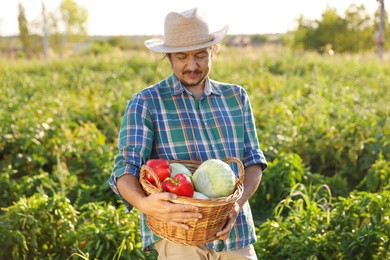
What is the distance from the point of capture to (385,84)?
9.20 meters

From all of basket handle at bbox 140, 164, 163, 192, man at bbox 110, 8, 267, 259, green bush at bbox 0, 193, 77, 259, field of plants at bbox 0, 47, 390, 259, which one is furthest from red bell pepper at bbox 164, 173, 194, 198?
green bush at bbox 0, 193, 77, 259

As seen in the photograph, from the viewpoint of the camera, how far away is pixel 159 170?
2.32 meters

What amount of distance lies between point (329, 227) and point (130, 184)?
1900mm

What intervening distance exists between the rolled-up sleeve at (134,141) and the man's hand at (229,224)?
40cm

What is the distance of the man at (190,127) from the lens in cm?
252

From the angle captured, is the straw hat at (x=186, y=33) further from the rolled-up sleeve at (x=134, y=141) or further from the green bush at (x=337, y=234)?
the green bush at (x=337, y=234)

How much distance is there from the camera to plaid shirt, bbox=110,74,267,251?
8.30ft

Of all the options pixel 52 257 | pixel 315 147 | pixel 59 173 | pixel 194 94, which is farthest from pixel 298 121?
pixel 194 94

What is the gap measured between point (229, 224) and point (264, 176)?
267cm

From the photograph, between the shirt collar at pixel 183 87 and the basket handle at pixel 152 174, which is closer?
the basket handle at pixel 152 174

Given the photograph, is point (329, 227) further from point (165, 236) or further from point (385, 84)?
point (385, 84)

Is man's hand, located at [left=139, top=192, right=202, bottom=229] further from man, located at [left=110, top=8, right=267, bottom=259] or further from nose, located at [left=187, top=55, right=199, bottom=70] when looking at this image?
nose, located at [left=187, top=55, right=199, bottom=70]

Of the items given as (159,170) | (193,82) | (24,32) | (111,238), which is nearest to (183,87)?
(193,82)

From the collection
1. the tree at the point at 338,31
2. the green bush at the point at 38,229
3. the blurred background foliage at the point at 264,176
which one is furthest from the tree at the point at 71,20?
the green bush at the point at 38,229
